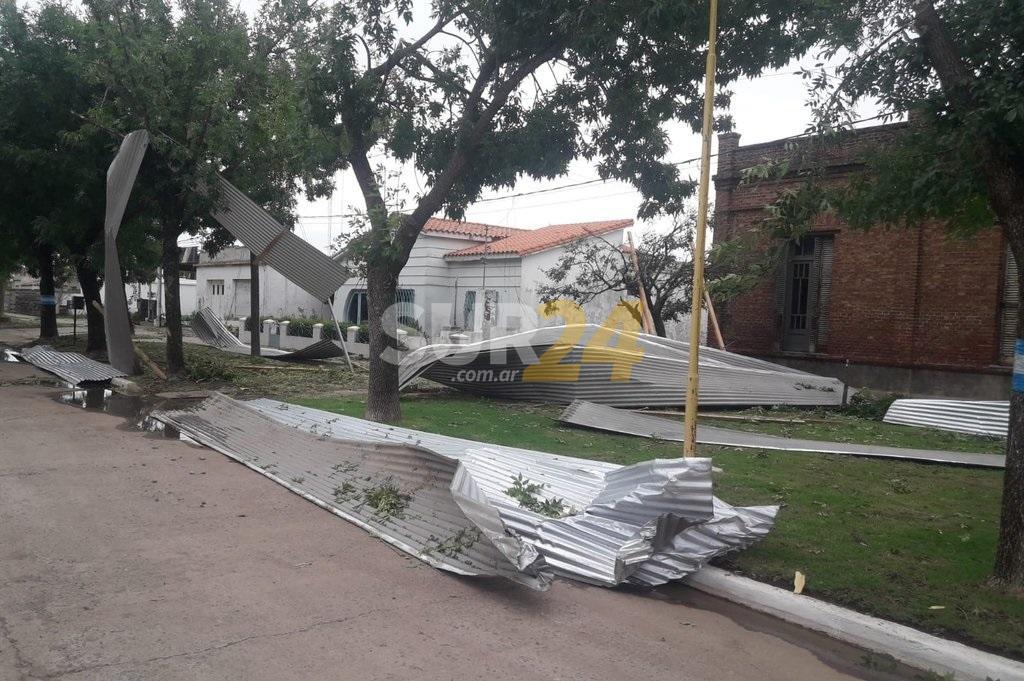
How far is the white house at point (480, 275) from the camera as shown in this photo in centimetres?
2302

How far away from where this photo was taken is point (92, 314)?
20.8m

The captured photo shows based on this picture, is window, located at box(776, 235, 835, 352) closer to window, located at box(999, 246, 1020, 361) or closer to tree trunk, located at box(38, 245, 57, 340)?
window, located at box(999, 246, 1020, 361)

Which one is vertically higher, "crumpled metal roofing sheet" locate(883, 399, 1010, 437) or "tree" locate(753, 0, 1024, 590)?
"tree" locate(753, 0, 1024, 590)

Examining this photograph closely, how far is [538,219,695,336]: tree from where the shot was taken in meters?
17.9

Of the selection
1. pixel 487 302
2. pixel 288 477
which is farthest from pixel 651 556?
pixel 487 302

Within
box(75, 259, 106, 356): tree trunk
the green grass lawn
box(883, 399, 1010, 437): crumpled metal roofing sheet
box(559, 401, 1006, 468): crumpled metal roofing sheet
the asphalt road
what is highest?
box(75, 259, 106, 356): tree trunk

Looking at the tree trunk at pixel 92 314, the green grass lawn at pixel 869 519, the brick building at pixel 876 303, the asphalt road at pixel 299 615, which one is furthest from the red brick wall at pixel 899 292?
the tree trunk at pixel 92 314

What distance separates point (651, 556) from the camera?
564 centimetres

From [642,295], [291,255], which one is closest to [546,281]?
[642,295]

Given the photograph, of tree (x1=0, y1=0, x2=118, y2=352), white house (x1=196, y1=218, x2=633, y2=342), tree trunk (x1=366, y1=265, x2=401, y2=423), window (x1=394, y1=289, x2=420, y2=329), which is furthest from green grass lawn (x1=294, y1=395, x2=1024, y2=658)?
window (x1=394, y1=289, x2=420, y2=329)

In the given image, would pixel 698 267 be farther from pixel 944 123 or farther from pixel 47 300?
pixel 47 300

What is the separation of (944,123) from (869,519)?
3321 mm

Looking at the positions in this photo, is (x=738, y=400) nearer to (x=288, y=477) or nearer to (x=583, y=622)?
(x=288, y=477)

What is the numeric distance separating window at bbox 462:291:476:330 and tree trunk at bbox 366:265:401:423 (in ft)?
41.1
